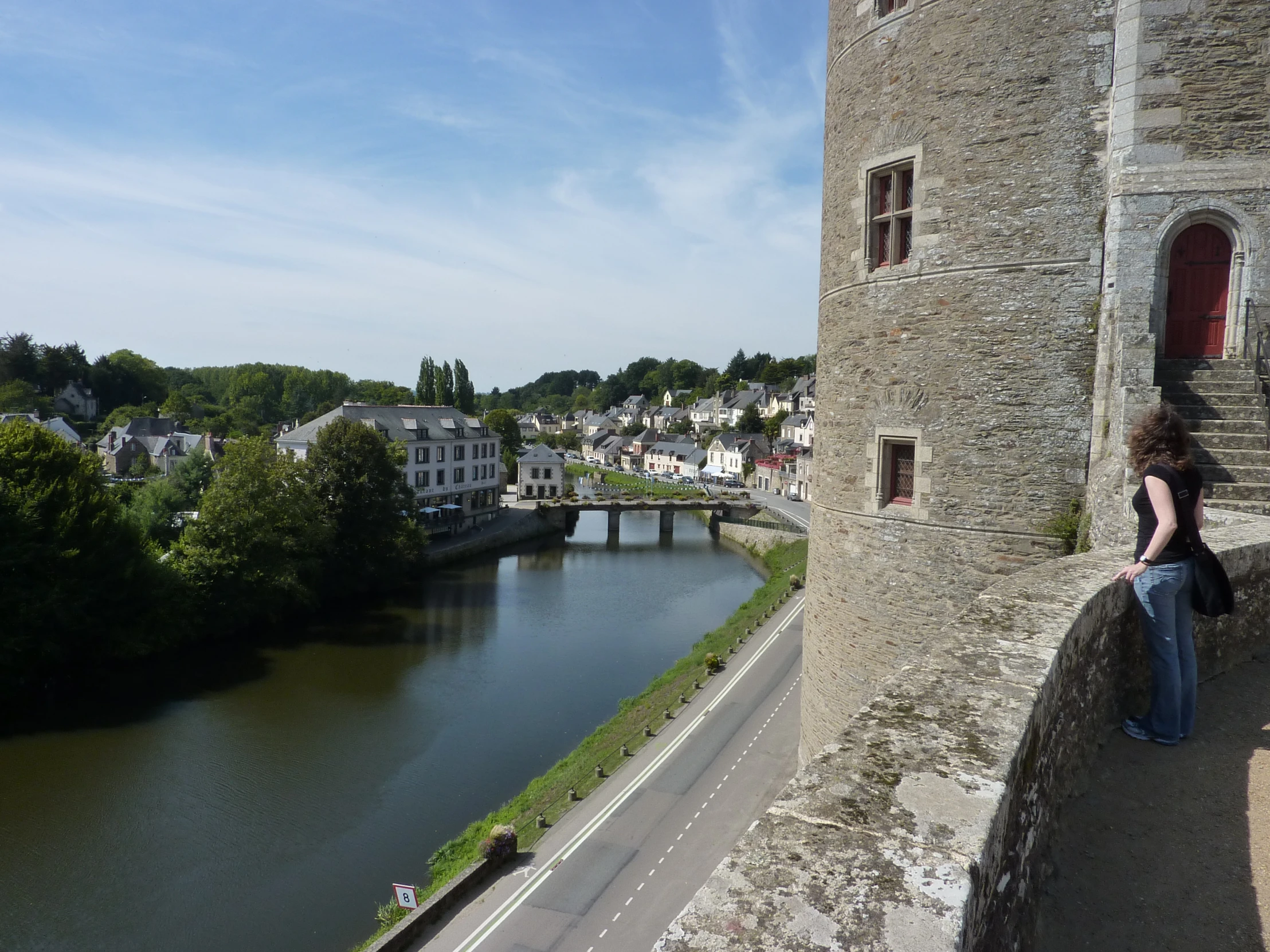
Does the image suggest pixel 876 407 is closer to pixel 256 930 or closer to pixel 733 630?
pixel 256 930

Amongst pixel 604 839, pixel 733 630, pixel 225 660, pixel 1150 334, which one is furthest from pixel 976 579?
pixel 225 660

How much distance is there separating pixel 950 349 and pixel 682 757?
440 inches

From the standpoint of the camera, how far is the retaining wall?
5.90 ft

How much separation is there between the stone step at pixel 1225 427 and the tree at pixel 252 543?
25.4 meters

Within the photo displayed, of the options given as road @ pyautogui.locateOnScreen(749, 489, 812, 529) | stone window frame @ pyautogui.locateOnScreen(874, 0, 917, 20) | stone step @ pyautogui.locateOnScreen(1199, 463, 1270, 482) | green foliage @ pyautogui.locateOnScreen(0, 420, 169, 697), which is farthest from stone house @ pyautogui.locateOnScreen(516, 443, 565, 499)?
stone step @ pyautogui.locateOnScreen(1199, 463, 1270, 482)

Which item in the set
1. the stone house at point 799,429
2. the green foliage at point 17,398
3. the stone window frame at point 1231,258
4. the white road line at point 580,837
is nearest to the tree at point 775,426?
the stone house at point 799,429

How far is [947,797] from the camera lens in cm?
224

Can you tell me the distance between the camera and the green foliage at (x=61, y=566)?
20.0 m

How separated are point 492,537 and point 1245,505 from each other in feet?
128

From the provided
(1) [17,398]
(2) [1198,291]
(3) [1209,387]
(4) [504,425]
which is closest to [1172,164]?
(2) [1198,291]

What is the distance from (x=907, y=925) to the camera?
1758mm

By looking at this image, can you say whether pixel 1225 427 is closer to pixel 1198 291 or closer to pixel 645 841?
pixel 1198 291

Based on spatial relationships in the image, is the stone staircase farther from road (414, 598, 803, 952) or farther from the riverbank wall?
the riverbank wall

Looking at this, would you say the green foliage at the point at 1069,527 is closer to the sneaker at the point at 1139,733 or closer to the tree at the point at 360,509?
the sneaker at the point at 1139,733
